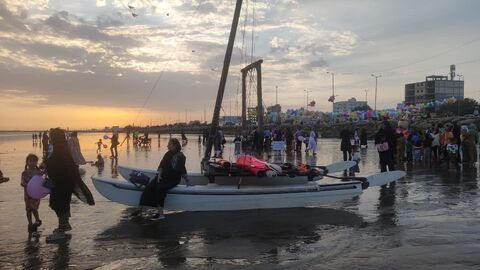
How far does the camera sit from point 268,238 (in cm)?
694

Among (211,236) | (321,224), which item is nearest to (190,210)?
(211,236)

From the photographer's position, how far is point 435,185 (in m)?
12.2

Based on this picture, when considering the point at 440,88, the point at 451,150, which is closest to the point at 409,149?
the point at 451,150

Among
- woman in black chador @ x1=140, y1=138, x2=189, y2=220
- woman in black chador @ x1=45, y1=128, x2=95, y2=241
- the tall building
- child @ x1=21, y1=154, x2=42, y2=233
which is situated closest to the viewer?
woman in black chador @ x1=45, y1=128, x2=95, y2=241

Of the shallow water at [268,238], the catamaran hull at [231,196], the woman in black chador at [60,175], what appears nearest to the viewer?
the shallow water at [268,238]

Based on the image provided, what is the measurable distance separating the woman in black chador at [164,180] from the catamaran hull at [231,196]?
235mm

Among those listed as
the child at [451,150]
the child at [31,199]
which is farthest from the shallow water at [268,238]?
the child at [451,150]

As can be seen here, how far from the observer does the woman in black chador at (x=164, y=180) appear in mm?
8391

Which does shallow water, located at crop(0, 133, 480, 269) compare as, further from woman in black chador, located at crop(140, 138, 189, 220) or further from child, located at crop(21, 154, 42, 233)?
woman in black chador, located at crop(140, 138, 189, 220)

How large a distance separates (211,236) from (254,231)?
76 centimetres

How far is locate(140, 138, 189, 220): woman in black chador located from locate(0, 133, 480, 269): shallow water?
0.40 metres

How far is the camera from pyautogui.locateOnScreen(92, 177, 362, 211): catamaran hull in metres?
8.71

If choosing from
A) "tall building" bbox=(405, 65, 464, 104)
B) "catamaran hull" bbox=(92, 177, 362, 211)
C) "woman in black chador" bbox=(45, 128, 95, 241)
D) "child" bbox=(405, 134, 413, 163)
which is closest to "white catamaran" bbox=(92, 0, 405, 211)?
"catamaran hull" bbox=(92, 177, 362, 211)

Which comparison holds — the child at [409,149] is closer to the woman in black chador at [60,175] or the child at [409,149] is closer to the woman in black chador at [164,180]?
the woman in black chador at [164,180]
